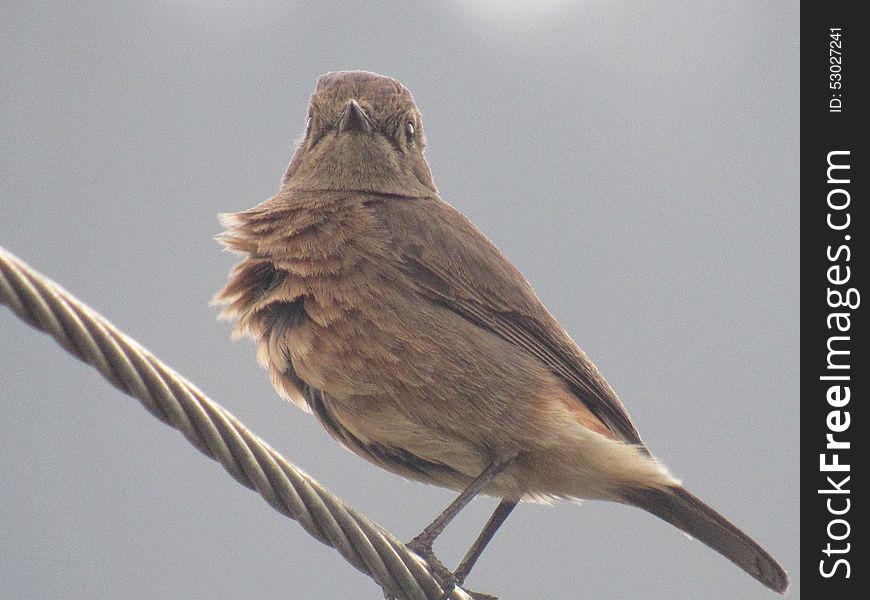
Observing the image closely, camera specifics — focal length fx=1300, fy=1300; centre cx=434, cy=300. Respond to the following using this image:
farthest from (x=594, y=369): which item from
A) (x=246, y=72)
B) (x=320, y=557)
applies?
(x=246, y=72)

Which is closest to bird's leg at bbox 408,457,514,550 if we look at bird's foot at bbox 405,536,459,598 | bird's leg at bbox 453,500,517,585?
Result: bird's foot at bbox 405,536,459,598

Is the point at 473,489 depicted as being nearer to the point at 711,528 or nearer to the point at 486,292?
the point at 486,292

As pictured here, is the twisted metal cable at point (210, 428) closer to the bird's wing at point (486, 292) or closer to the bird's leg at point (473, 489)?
the bird's leg at point (473, 489)

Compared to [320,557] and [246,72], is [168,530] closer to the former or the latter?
[320,557]

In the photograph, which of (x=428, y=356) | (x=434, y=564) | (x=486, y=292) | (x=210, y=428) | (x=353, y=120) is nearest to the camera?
(x=210, y=428)

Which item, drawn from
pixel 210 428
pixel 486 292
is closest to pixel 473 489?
pixel 486 292

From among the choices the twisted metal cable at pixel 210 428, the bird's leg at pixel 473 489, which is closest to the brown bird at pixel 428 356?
the bird's leg at pixel 473 489
